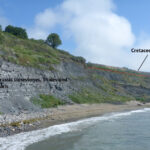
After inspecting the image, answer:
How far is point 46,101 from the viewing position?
36.0m

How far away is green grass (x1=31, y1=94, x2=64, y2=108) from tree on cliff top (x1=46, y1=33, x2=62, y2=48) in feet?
196

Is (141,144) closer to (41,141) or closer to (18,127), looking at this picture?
(41,141)

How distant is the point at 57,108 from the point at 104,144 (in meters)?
18.4

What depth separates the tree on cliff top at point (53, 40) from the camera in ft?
313

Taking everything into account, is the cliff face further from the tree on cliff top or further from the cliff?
the tree on cliff top

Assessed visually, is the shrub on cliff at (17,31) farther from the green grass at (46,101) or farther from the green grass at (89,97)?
the green grass at (46,101)

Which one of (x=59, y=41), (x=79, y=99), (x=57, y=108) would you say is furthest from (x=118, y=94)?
(x=59, y=41)

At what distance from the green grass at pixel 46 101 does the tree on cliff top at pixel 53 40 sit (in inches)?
2357

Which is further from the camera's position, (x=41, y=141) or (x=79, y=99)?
(x=79, y=99)

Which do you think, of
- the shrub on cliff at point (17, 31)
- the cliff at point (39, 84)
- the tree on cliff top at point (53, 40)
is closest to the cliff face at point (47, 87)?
the cliff at point (39, 84)

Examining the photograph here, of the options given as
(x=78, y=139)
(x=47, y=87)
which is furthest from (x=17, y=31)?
(x=78, y=139)

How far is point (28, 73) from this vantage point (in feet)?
131

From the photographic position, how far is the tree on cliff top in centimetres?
Answer: 9538

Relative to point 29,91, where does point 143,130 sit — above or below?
below
